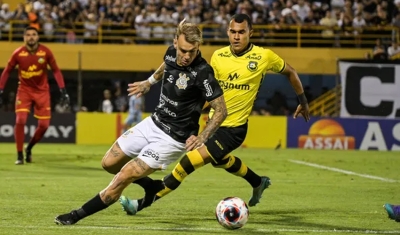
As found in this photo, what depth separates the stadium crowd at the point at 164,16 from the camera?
3145 centimetres

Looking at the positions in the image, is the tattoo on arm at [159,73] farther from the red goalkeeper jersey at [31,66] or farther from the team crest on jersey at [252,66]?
the red goalkeeper jersey at [31,66]

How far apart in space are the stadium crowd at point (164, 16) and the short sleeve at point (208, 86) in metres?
21.9

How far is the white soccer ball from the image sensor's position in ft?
30.4

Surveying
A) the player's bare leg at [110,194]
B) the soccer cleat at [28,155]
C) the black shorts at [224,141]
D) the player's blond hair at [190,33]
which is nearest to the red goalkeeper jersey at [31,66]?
the soccer cleat at [28,155]

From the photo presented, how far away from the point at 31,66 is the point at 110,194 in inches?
375

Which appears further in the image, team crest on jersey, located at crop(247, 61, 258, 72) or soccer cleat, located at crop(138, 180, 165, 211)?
team crest on jersey, located at crop(247, 61, 258, 72)

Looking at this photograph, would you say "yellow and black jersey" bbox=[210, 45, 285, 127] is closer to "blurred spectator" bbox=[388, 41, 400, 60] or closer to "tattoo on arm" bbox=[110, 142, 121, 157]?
"tattoo on arm" bbox=[110, 142, 121, 157]

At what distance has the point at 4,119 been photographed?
88.6 ft

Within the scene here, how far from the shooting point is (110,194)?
360 inches

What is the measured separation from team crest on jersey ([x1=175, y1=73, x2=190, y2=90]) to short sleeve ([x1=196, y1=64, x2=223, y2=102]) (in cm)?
15

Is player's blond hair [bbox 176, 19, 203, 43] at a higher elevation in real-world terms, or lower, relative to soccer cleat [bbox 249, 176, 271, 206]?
higher

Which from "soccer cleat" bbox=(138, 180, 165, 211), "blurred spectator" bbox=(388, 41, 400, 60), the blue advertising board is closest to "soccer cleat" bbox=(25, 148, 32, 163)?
"soccer cleat" bbox=(138, 180, 165, 211)

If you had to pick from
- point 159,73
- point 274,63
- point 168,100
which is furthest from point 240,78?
point 168,100

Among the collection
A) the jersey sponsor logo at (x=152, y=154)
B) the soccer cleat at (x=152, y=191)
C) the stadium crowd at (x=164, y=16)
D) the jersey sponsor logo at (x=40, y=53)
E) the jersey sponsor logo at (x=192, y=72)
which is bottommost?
the stadium crowd at (x=164, y=16)
